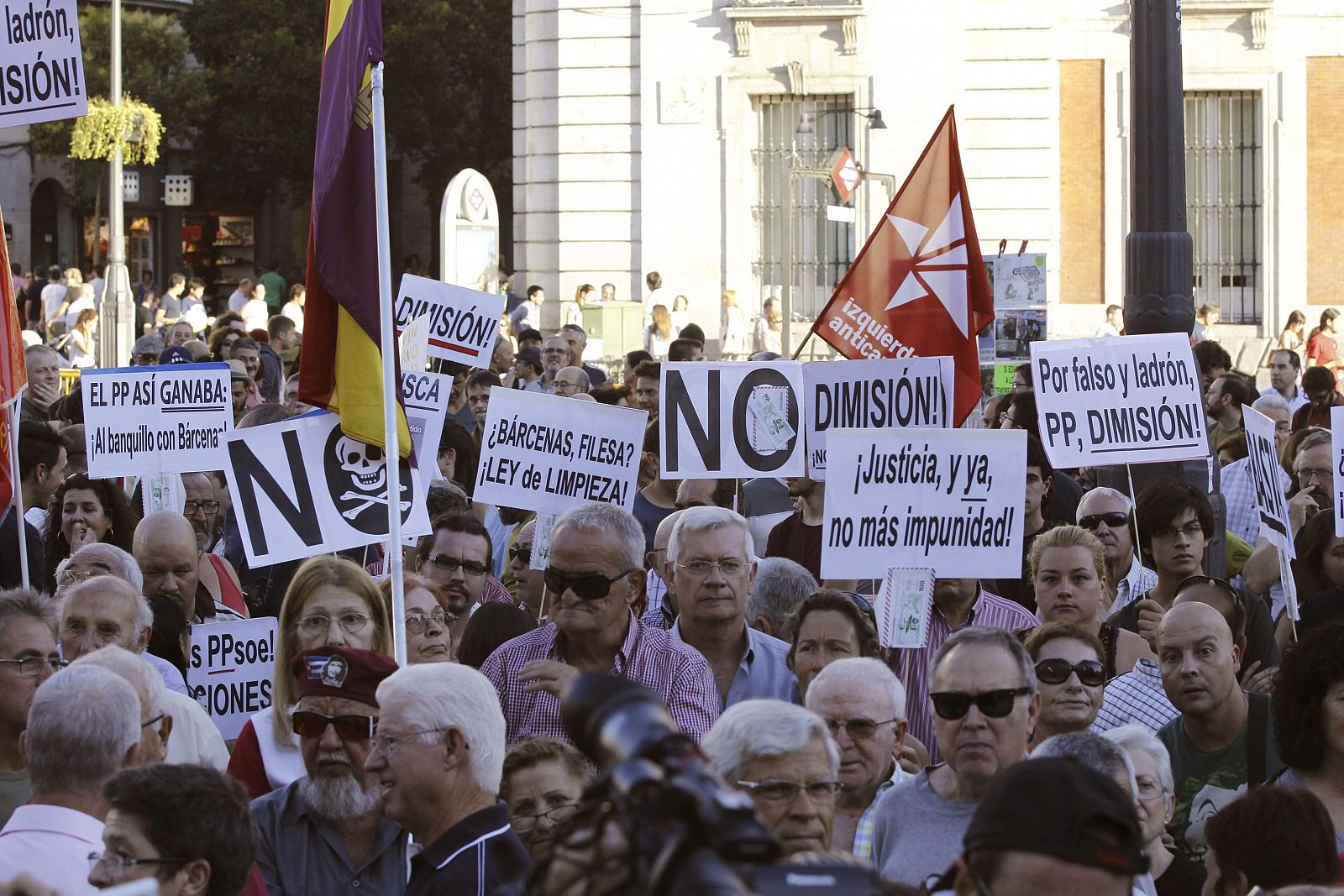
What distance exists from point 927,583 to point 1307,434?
3697 mm

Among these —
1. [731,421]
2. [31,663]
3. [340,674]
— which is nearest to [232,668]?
[31,663]

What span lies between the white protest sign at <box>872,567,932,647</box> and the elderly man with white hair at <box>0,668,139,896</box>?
9.94 feet

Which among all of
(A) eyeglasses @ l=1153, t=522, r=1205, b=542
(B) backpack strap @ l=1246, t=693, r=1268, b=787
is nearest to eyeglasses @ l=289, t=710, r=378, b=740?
(B) backpack strap @ l=1246, t=693, r=1268, b=787

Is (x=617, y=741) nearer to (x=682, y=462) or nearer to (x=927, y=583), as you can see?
(x=927, y=583)

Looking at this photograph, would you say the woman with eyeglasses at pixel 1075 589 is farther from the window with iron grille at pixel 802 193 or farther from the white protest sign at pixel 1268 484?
the window with iron grille at pixel 802 193

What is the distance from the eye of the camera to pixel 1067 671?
584cm

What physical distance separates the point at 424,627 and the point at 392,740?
2.06 meters

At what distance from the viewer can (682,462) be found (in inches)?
351

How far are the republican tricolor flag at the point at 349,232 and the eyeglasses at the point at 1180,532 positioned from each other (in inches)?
114

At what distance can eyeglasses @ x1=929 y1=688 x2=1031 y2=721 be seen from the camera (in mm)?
4836

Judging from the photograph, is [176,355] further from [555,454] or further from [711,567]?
[711,567]

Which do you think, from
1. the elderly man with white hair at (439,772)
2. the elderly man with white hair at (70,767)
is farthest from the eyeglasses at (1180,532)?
the elderly man with white hair at (70,767)

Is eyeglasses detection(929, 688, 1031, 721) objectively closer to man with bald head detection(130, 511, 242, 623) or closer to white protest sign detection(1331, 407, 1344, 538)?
man with bald head detection(130, 511, 242, 623)

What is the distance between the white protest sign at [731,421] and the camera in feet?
29.2
